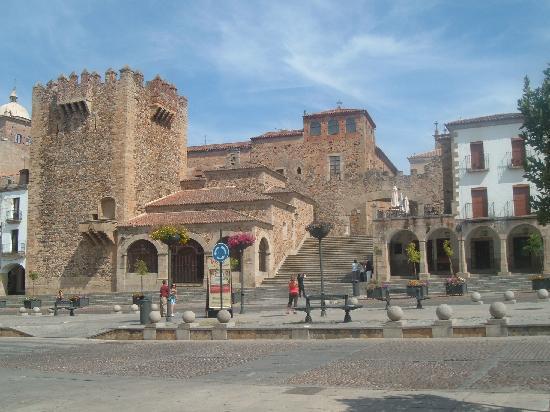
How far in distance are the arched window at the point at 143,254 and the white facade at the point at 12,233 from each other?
41.5 feet

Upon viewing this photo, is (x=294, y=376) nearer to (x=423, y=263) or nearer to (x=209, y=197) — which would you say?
(x=423, y=263)

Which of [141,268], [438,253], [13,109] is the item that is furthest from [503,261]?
[13,109]

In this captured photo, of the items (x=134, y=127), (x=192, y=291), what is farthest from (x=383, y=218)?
(x=134, y=127)

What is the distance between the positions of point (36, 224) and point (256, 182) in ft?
48.4

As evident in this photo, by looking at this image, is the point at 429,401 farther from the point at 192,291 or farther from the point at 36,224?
the point at 36,224

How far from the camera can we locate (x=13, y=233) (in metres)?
47.3

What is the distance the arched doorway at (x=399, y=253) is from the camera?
129 ft

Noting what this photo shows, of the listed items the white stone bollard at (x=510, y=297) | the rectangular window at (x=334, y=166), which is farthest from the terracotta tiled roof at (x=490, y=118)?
the white stone bollard at (x=510, y=297)

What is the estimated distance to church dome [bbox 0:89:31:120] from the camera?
7256 cm

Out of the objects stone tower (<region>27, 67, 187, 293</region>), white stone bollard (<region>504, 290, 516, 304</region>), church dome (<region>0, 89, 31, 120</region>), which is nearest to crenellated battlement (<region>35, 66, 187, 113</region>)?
stone tower (<region>27, 67, 187, 293</region>)

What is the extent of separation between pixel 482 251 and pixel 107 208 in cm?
2319

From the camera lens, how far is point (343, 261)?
37.0m

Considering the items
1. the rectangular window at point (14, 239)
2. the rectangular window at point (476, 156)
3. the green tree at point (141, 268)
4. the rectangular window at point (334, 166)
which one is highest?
the rectangular window at point (334, 166)

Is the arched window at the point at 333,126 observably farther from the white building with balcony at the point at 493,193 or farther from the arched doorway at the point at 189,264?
the arched doorway at the point at 189,264
